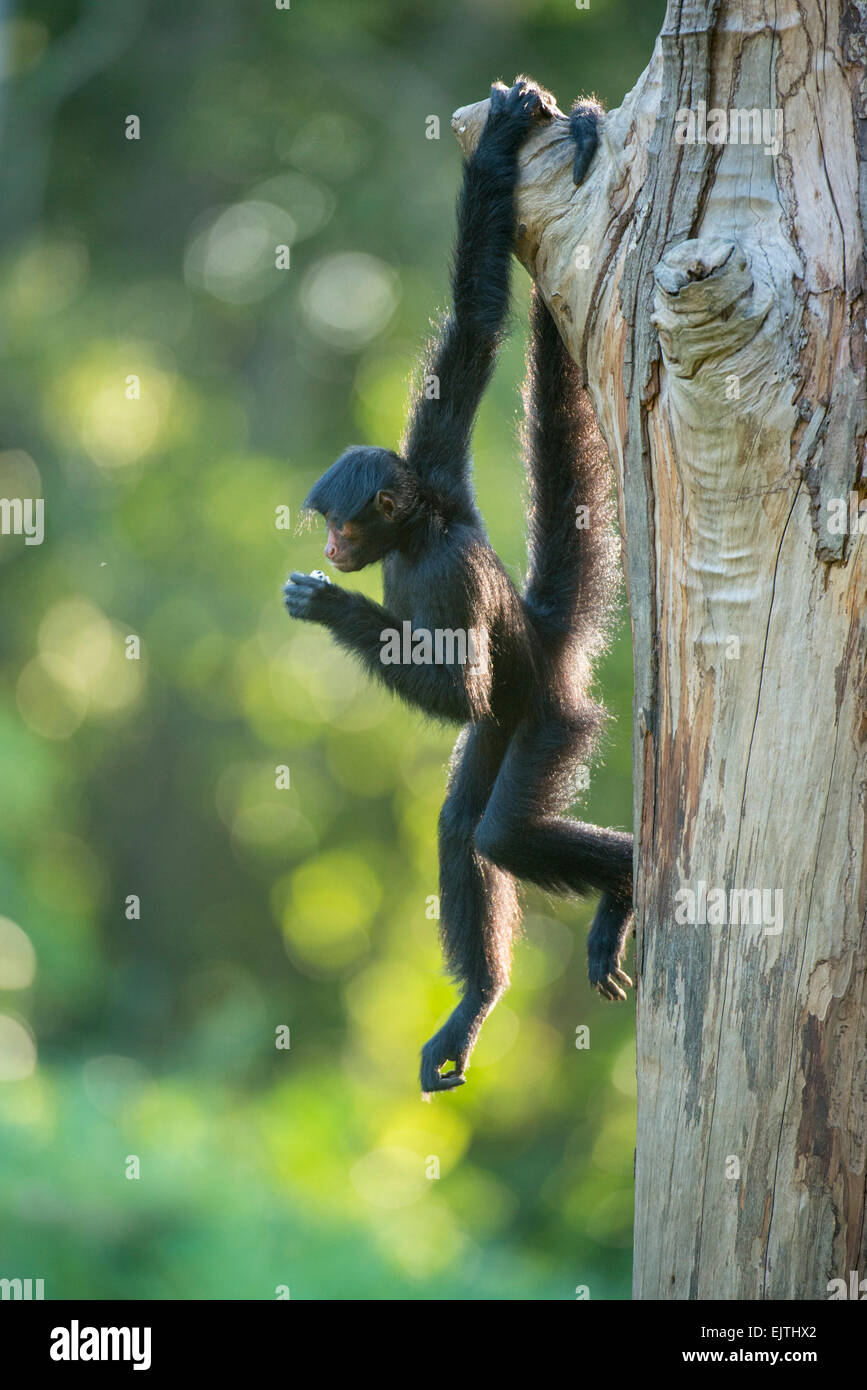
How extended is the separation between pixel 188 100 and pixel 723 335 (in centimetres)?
1470

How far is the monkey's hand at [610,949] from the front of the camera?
236 inches

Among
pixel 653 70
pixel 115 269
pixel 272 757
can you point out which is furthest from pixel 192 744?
pixel 653 70

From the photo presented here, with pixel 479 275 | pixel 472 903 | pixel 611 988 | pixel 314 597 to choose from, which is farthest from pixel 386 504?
pixel 611 988

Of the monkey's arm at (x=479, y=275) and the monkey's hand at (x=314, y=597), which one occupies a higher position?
the monkey's arm at (x=479, y=275)

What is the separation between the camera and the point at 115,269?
17234mm

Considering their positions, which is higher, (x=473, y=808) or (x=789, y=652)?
(x=789, y=652)

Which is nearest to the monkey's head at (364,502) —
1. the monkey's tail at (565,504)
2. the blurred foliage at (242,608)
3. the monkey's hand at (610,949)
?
the monkey's tail at (565,504)

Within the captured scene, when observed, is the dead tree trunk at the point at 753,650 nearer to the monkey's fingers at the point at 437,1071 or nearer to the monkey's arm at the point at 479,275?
the monkey's arm at the point at 479,275

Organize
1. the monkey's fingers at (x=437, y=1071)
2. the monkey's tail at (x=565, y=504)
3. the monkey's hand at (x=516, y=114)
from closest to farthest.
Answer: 1. the monkey's hand at (x=516, y=114)
2. the monkey's tail at (x=565, y=504)
3. the monkey's fingers at (x=437, y=1071)

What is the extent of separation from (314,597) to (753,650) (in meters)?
2.28

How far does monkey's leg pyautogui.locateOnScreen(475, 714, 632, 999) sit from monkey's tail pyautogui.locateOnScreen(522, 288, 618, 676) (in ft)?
1.78

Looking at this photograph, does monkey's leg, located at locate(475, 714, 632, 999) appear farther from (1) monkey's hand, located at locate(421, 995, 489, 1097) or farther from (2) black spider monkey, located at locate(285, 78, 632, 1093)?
(1) monkey's hand, located at locate(421, 995, 489, 1097)

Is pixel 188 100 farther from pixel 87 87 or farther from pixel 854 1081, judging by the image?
pixel 854 1081

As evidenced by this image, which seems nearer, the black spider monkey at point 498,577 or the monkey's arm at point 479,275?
the monkey's arm at point 479,275
